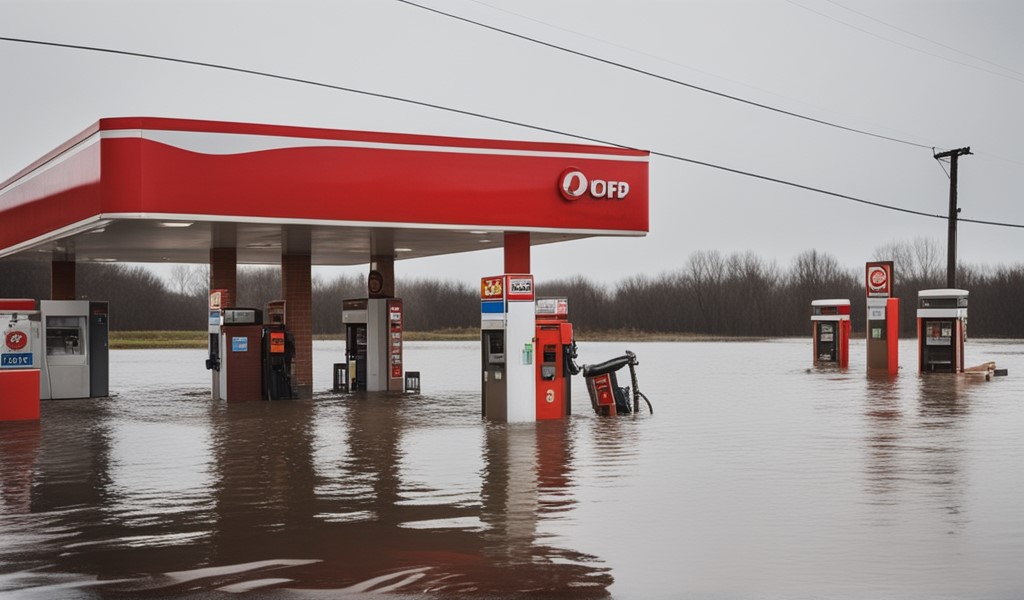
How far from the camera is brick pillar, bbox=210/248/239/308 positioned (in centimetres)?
2514

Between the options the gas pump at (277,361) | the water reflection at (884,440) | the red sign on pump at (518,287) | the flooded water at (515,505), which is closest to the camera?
the flooded water at (515,505)

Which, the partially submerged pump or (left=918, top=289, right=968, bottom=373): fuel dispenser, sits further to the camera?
(left=918, top=289, right=968, bottom=373): fuel dispenser

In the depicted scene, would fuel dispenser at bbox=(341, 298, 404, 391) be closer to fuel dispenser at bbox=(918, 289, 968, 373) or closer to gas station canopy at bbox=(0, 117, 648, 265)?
gas station canopy at bbox=(0, 117, 648, 265)

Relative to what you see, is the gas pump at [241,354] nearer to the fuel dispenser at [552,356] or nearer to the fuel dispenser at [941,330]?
the fuel dispenser at [552,356]

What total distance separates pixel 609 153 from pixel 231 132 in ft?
24.1

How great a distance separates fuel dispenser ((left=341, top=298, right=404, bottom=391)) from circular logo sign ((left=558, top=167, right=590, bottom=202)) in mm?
7484

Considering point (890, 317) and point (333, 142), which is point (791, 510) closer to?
point (333, 142)

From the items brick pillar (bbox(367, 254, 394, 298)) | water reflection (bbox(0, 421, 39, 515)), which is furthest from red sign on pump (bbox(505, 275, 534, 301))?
brick pillar (bbox(367, 254, 394, 298))

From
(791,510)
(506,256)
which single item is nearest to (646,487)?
(791,510)

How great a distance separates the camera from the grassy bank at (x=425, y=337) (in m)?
77.9

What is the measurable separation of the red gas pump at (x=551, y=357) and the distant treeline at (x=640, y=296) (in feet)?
273

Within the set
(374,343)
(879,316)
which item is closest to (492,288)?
(374,343)

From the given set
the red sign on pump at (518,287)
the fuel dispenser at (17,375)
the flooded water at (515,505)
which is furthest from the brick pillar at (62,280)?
the red sign on pump at (518,287)

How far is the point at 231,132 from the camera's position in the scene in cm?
1878
